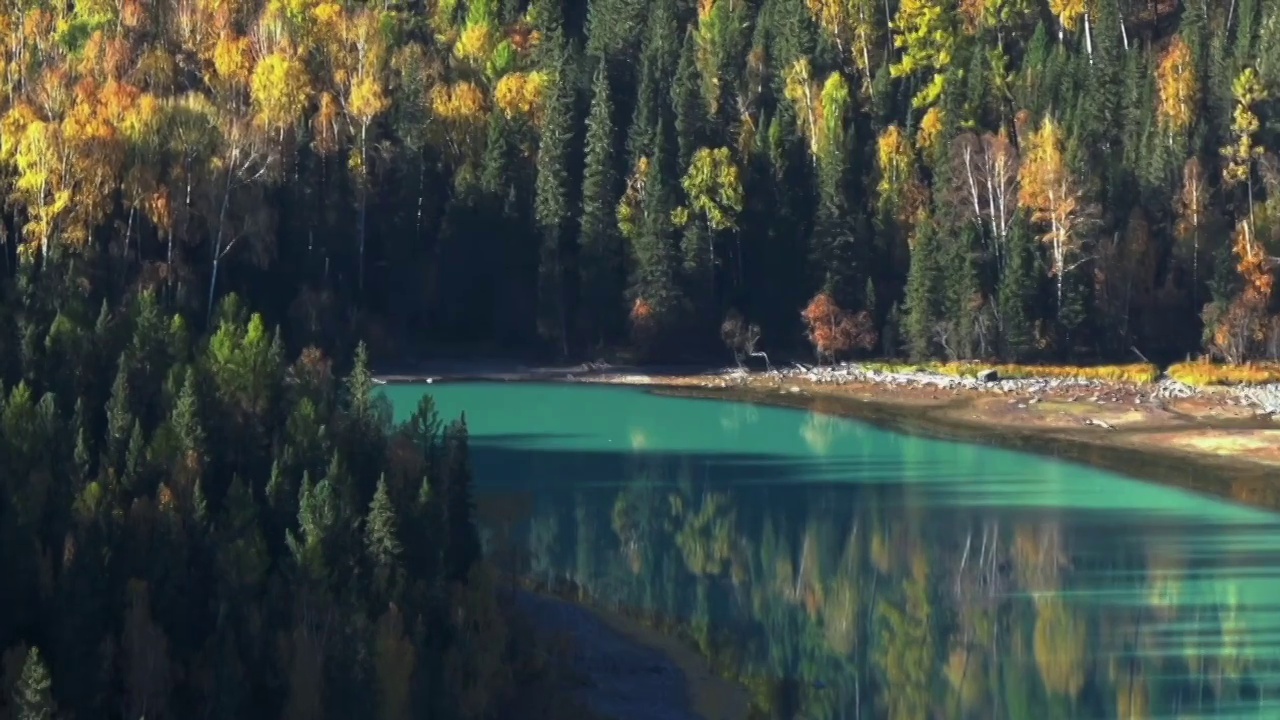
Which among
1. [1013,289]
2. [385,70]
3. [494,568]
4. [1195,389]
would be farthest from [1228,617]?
[385,70]

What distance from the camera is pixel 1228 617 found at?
28984 millimetres

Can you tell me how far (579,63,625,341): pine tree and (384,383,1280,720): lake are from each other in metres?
21.2

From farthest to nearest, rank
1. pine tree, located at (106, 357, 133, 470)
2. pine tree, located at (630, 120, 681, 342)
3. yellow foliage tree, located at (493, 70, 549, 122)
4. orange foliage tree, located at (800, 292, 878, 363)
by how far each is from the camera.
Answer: yellow foliage tree, located at (493, 70, 549, 122), pine tree, located at (630, 120, 681, 342), orange foliage tree, located at (800, 292, 878, 363), pine tree, located at (106, 357, 133, 470)

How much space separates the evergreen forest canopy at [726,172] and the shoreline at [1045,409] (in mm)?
3418

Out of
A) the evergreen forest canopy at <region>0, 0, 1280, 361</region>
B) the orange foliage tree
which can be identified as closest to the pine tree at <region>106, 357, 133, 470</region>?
the evergreen forest canopy at <region>0, 0, 1280, 361</region>

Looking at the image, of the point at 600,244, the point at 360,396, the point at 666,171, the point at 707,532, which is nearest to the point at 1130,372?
the point at 666,171

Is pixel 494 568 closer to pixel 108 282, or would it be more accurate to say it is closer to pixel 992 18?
pixel 108 282

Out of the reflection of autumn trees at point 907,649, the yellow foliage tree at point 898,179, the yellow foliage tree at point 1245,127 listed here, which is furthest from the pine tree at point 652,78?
the reflection of autumn trees at point 907,649

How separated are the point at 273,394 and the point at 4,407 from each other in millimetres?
3709

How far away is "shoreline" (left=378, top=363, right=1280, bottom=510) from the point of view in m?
45.2

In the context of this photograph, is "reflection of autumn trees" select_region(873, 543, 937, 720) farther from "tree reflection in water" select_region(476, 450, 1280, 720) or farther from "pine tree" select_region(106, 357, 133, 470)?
"pine tree" select_region(106, 357, 133, 470)

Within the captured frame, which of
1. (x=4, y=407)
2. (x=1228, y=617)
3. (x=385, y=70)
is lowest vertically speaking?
(x=1228, y=617)

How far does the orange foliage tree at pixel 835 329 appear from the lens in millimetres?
68375

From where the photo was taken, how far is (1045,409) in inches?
2160
